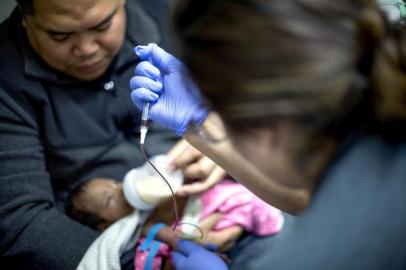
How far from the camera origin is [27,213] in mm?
1346

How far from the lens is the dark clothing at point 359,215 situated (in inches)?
25.4

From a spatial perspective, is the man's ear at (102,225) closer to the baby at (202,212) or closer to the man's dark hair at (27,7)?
the baby at (202,212)

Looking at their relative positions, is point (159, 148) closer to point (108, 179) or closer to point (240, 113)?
point (108, 179)

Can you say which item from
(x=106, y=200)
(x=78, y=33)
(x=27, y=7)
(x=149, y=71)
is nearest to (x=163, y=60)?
(x=149, y=71)

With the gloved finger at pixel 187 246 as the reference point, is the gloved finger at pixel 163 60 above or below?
above

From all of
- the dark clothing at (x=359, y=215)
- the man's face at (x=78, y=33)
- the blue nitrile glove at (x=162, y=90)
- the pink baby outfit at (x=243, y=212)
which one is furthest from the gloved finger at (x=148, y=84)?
the dark clothing at (x=359, y=215)

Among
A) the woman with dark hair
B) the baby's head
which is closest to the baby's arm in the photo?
the baby's head

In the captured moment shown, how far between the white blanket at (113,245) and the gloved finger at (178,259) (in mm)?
168

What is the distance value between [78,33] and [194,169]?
56 centimetres

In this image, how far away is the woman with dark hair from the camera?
23.8 inches

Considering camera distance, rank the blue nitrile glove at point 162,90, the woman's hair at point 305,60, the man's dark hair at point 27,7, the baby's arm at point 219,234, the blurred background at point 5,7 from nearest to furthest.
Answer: the woman's hair at point 305,60 → the blue nitrile glove at point 162,90 → the man's dark hair at point 27,7 → the baby's arm at point 219,234 → the blurred background at point 5,7

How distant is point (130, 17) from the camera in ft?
5.11

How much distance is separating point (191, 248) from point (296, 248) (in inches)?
26.9

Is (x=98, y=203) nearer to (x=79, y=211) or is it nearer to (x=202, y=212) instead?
(x=79, y=211)
